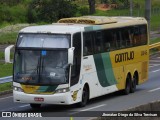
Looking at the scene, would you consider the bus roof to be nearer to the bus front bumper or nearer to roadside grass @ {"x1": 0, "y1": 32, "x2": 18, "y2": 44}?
the bus front bumper

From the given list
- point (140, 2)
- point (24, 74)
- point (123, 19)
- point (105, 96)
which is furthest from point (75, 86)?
point (140, 2)

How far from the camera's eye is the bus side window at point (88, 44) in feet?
71.6

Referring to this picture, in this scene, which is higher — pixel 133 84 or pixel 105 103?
pixel 105 103

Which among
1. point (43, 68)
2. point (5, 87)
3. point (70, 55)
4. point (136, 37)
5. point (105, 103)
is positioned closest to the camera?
point (70, 55)

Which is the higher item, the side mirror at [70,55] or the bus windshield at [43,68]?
the side mirror at [70,55]

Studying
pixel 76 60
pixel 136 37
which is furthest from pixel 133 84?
pixel 76 60

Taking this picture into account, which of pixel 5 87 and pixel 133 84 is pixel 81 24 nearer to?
pixel 133 84

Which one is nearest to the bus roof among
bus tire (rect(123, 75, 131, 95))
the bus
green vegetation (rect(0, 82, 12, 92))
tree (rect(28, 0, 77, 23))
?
the bus

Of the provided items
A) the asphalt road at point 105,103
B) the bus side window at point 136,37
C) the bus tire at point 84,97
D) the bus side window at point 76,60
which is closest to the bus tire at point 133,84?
the asphalt road at point 105,103

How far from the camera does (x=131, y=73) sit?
26469 millimetres

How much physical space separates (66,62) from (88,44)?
6.43 feet

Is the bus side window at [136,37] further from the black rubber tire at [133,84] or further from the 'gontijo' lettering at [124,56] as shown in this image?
the black rubber tire at [133,84]

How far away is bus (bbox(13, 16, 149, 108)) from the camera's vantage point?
66.6ft

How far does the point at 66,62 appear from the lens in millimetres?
20438
